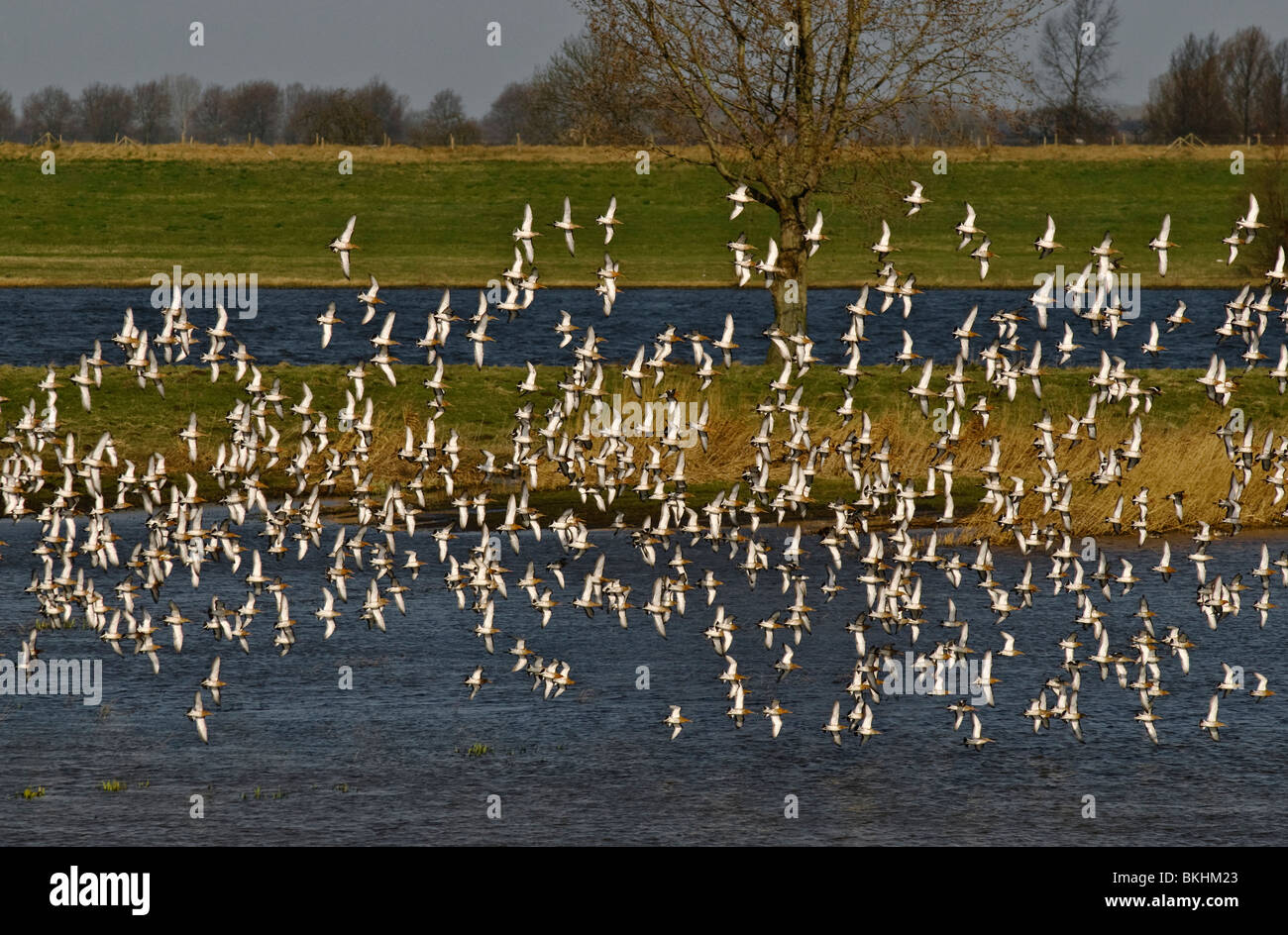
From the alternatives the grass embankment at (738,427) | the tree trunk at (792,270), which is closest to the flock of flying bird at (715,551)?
the grass embankment at (738,427)

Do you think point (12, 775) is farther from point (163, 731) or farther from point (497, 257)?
point (497, 257)

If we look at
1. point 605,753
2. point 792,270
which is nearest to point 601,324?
point 792,270

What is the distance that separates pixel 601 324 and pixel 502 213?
32311 millimetres

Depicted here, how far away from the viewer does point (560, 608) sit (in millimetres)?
→ 21016

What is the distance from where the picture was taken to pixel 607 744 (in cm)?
1521

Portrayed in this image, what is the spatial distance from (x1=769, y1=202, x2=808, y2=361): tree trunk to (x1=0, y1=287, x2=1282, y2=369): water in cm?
579

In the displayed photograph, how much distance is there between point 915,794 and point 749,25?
24588 mm

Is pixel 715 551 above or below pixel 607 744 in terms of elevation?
above

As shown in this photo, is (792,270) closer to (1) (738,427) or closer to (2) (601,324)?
(1) (738,427)

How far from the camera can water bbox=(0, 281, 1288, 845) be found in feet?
43.2

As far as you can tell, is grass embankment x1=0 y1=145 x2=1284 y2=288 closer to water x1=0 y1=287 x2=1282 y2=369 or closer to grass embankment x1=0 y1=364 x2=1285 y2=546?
water x1=0 y1=287 x2=1282 y2=369

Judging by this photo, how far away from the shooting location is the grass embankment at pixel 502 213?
73.9 m

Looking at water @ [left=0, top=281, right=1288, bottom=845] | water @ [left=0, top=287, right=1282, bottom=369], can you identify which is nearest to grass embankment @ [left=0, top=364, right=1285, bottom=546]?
water @ [left=0, top=281, right=1288, bottom=845]
